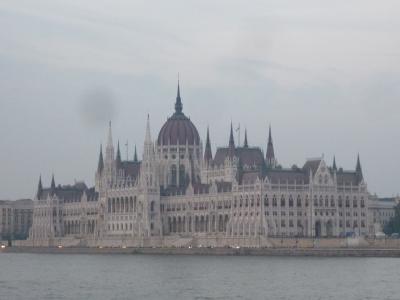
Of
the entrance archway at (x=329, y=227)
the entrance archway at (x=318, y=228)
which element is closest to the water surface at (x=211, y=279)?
the entrance archway at (x=318, y=228)

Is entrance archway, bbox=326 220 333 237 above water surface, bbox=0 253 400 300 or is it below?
above

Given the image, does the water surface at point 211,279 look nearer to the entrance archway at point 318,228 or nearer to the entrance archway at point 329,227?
the entrance archway at point 318,228

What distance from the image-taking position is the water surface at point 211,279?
350ft

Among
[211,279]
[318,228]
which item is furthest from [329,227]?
[211,279]

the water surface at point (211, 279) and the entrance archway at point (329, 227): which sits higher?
the entrance archway at point (329, 227)

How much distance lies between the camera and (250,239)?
638 feet

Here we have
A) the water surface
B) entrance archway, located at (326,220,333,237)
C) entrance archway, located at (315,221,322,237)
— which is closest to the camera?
the water surface

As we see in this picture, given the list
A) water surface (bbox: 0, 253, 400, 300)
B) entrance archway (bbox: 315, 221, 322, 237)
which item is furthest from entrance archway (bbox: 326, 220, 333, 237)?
water surface (bbox: 0, 253, 400, 300)

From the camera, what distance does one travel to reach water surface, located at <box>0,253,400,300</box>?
106562 millimetres

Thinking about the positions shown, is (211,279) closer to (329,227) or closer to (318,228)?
(318,228)

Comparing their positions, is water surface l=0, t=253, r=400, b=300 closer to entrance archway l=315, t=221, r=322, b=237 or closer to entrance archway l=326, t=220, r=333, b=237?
entrance archway l=315, t=221, r=322, b=237

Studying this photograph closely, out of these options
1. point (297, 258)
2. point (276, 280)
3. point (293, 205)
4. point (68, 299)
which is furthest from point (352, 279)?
point (293, 205)

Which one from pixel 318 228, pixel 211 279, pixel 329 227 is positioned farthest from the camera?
pixel 329 227

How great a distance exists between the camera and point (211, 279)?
124750 millimetres
